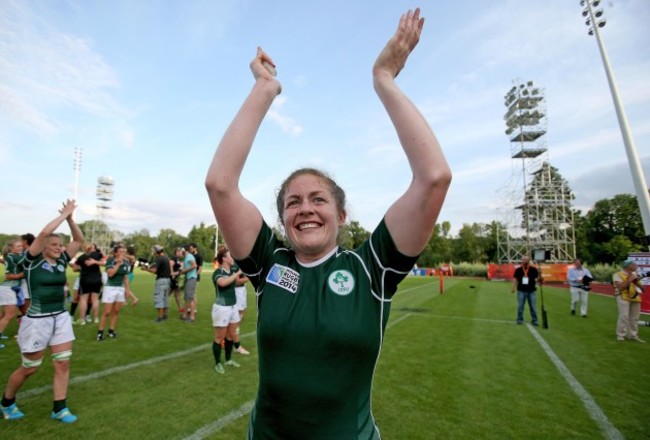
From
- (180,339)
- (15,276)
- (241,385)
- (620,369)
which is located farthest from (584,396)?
(15,276)

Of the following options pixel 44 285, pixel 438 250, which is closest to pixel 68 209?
pixel 44 285

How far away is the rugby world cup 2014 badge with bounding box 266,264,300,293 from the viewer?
1.72 meters

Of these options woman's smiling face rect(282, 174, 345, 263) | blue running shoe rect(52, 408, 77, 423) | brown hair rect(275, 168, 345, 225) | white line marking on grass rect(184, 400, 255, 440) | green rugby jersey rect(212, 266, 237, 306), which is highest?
brown hair rect(275, 168, 345, 225)

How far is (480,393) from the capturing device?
6.46 meters

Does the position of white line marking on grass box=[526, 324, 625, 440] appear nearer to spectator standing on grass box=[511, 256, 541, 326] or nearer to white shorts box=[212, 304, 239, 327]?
spectator standing on grass box=[511, 256, 541, 326]

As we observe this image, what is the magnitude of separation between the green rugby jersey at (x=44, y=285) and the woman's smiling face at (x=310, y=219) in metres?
5.39

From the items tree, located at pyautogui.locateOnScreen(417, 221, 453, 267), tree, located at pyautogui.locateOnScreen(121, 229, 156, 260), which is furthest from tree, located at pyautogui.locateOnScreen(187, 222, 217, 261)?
tree, located at pyautogui.locateOnScreen(417, 221, 453, 267)

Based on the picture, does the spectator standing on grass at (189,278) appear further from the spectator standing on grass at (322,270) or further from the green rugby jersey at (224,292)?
the spectator standing on grass at (322,270)

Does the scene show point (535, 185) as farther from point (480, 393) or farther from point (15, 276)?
point (15, 276)

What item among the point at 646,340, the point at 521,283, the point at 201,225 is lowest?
the point at 646,340

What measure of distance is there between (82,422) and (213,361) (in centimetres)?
321

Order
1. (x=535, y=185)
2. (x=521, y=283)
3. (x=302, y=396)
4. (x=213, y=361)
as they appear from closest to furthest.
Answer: (x=302, y=396), (x=213, y=361), (x=521, y=283), (x=535, y=185)

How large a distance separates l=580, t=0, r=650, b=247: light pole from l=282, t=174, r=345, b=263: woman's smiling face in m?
13.0

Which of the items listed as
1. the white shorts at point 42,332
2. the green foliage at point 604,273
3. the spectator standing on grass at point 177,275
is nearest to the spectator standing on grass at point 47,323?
the white shorts at point 42,332
